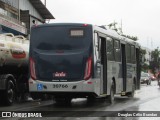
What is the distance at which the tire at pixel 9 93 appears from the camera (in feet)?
58.9

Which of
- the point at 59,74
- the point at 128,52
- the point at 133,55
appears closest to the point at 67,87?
the point at 59,74

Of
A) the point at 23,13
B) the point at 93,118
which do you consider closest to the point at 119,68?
the point at 93,118

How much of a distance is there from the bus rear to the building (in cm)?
1944

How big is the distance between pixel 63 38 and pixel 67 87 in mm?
1737

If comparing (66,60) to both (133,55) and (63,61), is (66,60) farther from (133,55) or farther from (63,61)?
(133,55)

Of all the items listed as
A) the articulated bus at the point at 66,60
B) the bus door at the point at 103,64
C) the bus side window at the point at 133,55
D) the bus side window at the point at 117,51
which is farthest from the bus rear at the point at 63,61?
the bus side window at the point at 133,55

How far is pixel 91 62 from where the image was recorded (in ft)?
52.6

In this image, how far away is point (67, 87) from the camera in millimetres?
15984

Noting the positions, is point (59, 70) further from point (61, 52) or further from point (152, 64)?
point (152, 64)

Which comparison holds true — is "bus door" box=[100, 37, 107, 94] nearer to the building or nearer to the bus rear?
the bus rear

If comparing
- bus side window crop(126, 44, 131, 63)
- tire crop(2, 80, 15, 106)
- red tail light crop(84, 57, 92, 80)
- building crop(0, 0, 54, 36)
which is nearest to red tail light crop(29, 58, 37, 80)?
red tail light crop(84, 57, 92, 80)

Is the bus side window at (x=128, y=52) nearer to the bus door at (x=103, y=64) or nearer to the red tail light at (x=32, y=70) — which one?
the bus door at (x=103, y=64)

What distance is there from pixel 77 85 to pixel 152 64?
137 meters

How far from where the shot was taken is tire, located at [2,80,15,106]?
17941 millimetres
